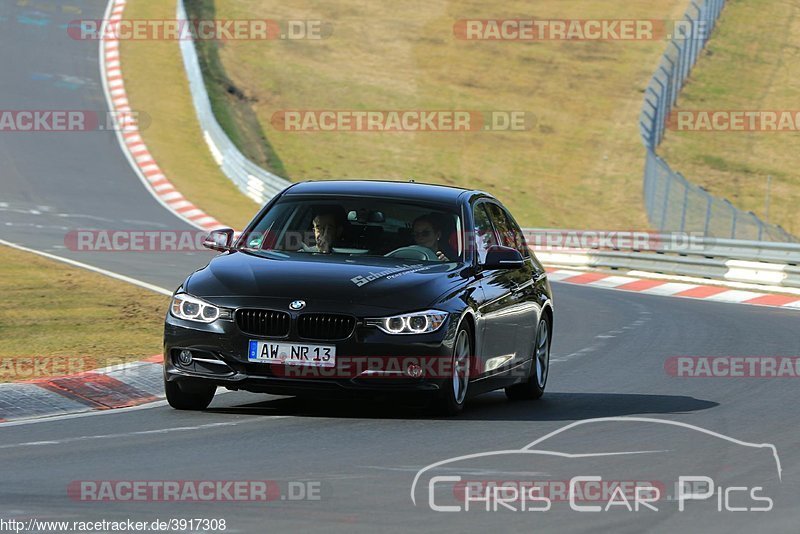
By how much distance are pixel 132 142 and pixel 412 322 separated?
2879 cm

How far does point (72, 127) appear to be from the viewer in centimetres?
3925

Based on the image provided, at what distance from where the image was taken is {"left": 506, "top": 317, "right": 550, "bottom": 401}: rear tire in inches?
477

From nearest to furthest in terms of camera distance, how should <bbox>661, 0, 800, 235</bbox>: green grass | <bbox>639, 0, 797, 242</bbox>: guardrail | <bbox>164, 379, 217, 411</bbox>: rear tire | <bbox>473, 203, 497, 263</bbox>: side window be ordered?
<bbox>164, 379, 217, 411</bbox>: rear tire
<bbox>473, 203, 497, 263</bbox>: side window
<bbox>639, 0, 797, 242</bbox>: guardrail
<bbox>661, 0, 800, 235</bbox>: green grass

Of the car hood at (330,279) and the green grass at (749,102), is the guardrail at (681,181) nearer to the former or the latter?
the green grass at (749,102)

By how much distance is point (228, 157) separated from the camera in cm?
3700

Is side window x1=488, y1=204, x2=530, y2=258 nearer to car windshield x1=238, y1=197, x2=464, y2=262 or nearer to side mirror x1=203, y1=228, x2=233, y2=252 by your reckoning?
car windshield x1=238, y1=197, x2=464, y2=262

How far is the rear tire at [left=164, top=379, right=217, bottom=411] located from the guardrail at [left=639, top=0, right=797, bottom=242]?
17.8m

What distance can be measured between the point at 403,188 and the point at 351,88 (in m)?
37.1

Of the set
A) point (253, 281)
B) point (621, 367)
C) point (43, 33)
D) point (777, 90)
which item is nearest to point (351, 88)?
point (43, 33)

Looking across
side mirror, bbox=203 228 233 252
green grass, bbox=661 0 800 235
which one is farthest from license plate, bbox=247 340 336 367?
green grass, bbox=661 0 800 235

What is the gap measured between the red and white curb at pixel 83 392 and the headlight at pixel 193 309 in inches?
40.2

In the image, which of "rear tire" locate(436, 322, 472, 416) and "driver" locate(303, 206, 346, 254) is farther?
"driver" locate(303, 206, 346, 254)

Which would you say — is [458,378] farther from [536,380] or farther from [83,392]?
[83,392]

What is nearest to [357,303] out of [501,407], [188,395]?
[188,395]
